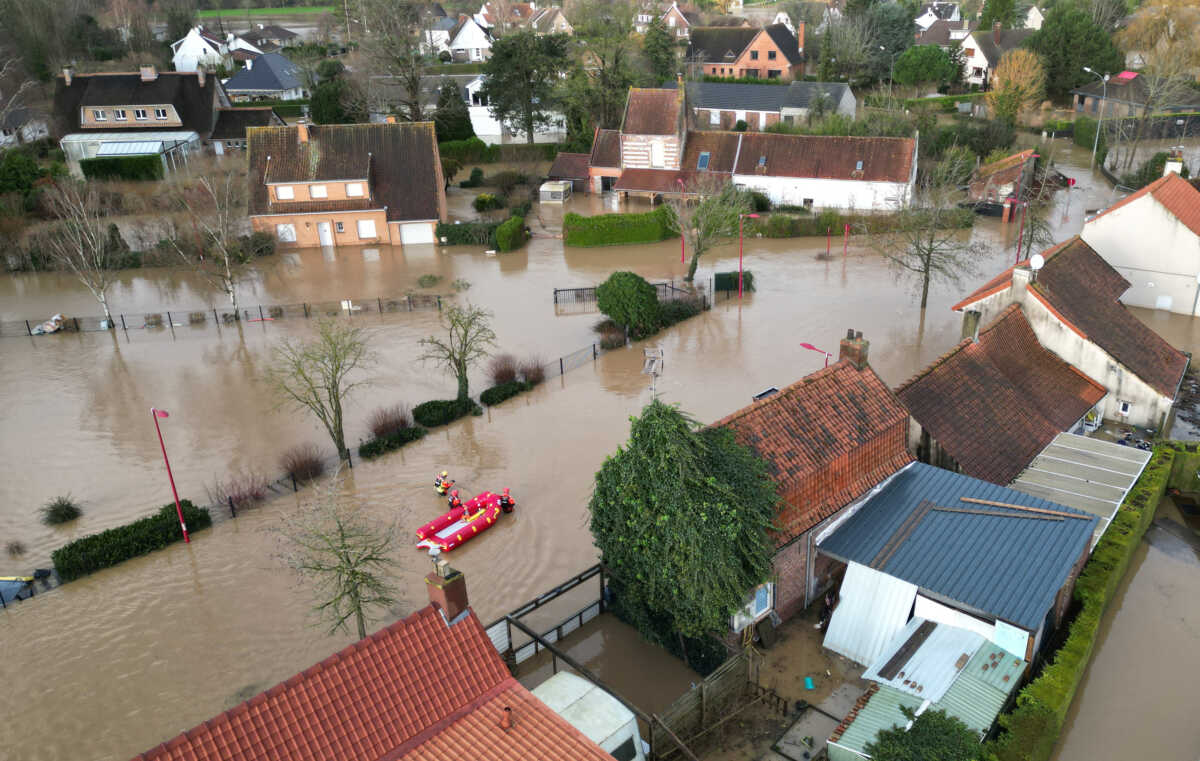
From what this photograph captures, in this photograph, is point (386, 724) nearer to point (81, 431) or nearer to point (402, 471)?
point (402, 471)

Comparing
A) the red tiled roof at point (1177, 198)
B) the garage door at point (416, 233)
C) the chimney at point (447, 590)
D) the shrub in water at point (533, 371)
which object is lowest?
the shrub in water at point (533, 371)

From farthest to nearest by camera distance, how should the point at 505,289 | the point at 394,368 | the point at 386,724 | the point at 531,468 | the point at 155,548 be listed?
the point at 505,289
the point at 394,368
the point at 531,468
the point at 155,548
the point at 386,724

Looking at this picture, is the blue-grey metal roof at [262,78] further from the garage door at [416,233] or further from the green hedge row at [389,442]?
the green hedge row at [389,442]

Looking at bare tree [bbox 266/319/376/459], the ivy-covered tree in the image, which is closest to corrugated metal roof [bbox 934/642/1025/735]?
the ivy-covered tree

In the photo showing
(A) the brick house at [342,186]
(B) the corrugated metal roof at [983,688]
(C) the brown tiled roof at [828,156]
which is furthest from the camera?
(C) the brown tiled roof at [828,156]

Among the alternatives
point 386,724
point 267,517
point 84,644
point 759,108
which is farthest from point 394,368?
point 759,108

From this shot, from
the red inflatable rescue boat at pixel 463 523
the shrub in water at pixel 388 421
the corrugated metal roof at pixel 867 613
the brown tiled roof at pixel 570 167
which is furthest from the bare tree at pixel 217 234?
the corrugated metal roof at pixel 867 613

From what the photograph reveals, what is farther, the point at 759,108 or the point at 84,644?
the point at 759,108
